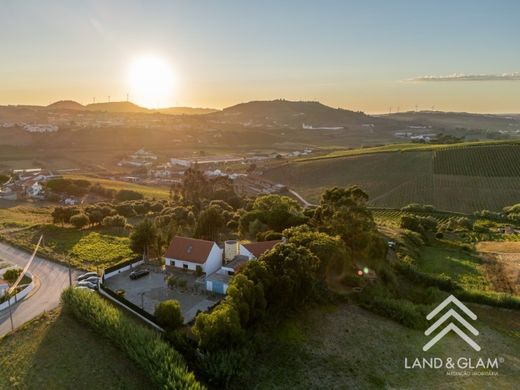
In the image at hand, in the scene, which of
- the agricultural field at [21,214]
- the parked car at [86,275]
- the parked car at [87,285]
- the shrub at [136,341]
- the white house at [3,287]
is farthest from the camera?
the agricultural field at [21,214]

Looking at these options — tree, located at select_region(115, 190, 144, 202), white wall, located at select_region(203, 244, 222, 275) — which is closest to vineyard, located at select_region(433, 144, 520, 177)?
tree, located at select_region(115, 190, 144, 202)

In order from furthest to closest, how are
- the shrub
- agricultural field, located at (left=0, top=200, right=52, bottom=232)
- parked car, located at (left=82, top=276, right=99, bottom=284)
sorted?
1. agricultural field, located at (left=0, top=200, right=52, bottom=232)
2. parked car, located at (left=82, top=276, right=99, bottom=284)
3. the shrub

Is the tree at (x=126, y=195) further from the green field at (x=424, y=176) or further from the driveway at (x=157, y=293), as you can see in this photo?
the driveway at (x=157, y=293)

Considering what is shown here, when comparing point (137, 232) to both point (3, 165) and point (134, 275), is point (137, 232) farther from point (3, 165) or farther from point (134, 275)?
point (3, 165)

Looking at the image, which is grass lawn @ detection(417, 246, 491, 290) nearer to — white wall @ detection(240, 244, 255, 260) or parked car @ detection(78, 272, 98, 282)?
white wall @ detection(240, 244, 255, 260)

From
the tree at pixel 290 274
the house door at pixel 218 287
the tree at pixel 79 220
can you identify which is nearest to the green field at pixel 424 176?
the tree at pixel 79 220

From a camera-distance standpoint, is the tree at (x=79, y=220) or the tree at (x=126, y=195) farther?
the tree at (x=126, y=195)

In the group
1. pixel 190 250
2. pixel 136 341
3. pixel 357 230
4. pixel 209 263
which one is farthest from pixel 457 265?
pixel 136 341

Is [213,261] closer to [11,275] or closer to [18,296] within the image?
[18,296]
